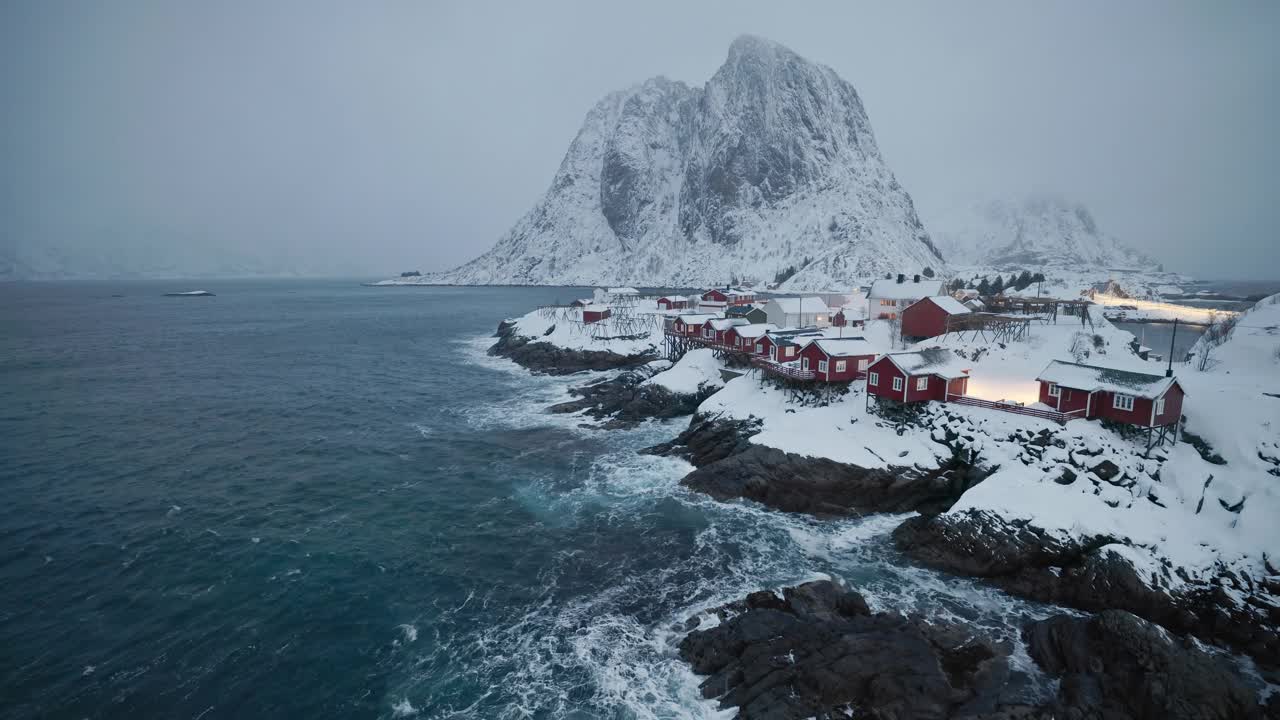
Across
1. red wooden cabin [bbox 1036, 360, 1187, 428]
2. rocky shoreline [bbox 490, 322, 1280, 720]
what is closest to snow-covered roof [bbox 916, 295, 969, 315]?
red wooden cabin [bbox 1036, 360, 1187, 428]

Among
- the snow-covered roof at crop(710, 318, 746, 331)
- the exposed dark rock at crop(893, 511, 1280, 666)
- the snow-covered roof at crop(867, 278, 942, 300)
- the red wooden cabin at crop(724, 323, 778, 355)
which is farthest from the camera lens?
the snow-covered roof at crop(867, 278, 942, 300)

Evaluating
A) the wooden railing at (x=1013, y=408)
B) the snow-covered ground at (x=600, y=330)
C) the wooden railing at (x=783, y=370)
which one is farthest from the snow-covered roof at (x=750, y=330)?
the wooden railing at (x=1013, y=408)

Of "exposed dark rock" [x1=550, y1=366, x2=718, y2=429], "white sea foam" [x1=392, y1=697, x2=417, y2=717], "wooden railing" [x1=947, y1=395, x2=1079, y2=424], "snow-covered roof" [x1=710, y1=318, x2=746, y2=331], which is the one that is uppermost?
"snow-covered roof" [x1=710, y1=318, x2=746, y2=331]

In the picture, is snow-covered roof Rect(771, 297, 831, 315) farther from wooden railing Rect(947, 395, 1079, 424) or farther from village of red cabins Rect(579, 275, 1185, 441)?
wooden railing Rect(947, 395, 1079, 424)

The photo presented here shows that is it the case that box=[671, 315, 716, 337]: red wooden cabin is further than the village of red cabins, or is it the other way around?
box=[671, 315, 716, 337]: red wooden cabin

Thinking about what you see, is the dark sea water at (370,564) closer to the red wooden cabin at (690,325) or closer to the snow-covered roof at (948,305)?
the red wooden cabin at (690,325)

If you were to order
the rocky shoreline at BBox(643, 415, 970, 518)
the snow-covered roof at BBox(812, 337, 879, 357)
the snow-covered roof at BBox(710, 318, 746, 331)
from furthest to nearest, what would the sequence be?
the snow-covered roof at BBox(710, 318, 746, 331) → the snow-covered roof at BBox(812, 337, 879, 357) → the rocky shoreline at BBox(643, 415, 970, 518)
